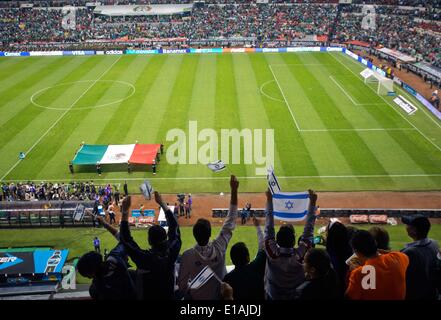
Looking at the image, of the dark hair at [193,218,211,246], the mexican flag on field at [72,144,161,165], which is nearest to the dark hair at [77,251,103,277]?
the dark hair at [193,218,211,246]

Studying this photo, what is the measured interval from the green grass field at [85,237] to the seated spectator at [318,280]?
668 inches

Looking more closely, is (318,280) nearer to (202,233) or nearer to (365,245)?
(365,245)

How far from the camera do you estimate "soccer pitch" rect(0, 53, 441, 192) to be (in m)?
31.9

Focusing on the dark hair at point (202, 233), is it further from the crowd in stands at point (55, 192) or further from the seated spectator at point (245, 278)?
the crowd in stands at point (55, 192)

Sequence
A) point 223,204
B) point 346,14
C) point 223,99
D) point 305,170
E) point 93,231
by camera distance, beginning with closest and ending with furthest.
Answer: point 93,231
point 223,204
point 305,170
point 223,99
point 346,14

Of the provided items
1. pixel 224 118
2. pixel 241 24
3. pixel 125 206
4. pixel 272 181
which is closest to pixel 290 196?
pixel 272 181

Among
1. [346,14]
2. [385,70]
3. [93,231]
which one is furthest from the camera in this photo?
[346,14]

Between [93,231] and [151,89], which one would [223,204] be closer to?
[93,231]

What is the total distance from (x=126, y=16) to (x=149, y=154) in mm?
64961

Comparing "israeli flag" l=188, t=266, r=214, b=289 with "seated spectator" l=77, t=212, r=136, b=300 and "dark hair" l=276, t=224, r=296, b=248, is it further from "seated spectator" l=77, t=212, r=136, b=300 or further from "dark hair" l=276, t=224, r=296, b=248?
"dark hair" l=276, t=224, r=296, b=248

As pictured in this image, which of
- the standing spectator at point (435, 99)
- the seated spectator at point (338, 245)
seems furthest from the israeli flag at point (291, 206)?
the standing spectator at point (435, 99)

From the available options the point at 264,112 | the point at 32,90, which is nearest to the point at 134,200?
the point at 264,112

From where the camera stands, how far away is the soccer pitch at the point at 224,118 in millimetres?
31859

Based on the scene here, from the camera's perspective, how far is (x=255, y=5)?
91625 mm
